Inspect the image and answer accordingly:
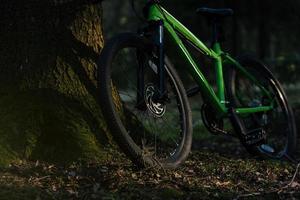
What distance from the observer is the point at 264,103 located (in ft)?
21.1

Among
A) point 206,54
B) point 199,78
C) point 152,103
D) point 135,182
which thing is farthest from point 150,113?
point 206,54

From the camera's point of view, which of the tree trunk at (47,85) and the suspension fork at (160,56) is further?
the suspension fork at (160,56)

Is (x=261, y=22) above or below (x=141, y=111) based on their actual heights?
above

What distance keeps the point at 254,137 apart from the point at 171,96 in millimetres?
1178

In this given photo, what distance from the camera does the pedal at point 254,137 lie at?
5961 millimetres

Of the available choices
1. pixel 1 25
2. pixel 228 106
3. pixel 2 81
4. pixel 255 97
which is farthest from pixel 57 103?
pixel 255 97

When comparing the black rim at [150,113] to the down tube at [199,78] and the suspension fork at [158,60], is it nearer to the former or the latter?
the suspension fork at [158,60]

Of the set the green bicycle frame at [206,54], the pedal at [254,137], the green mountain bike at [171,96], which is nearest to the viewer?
the green mountain bike at [171,96]

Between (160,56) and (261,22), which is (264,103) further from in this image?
(261,22)

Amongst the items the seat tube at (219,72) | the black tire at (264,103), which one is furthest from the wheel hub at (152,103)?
the black tire at (264,103)

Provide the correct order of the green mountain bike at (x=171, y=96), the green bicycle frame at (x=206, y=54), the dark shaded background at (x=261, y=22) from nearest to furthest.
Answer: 1. the green mountain bike at (x=171, y=96)
2. the green bicycle frame at (x=206, y=54)
3. the dark shaded background at (x=261, y=22)

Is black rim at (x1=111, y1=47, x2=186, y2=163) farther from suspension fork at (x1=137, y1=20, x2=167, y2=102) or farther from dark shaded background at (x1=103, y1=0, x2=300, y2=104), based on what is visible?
dark shaded background at (x1=103, y1=0, x2=300, y2=104)

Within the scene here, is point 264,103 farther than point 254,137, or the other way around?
point 264,103

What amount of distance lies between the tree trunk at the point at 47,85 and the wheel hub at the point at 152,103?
1.55 feet
